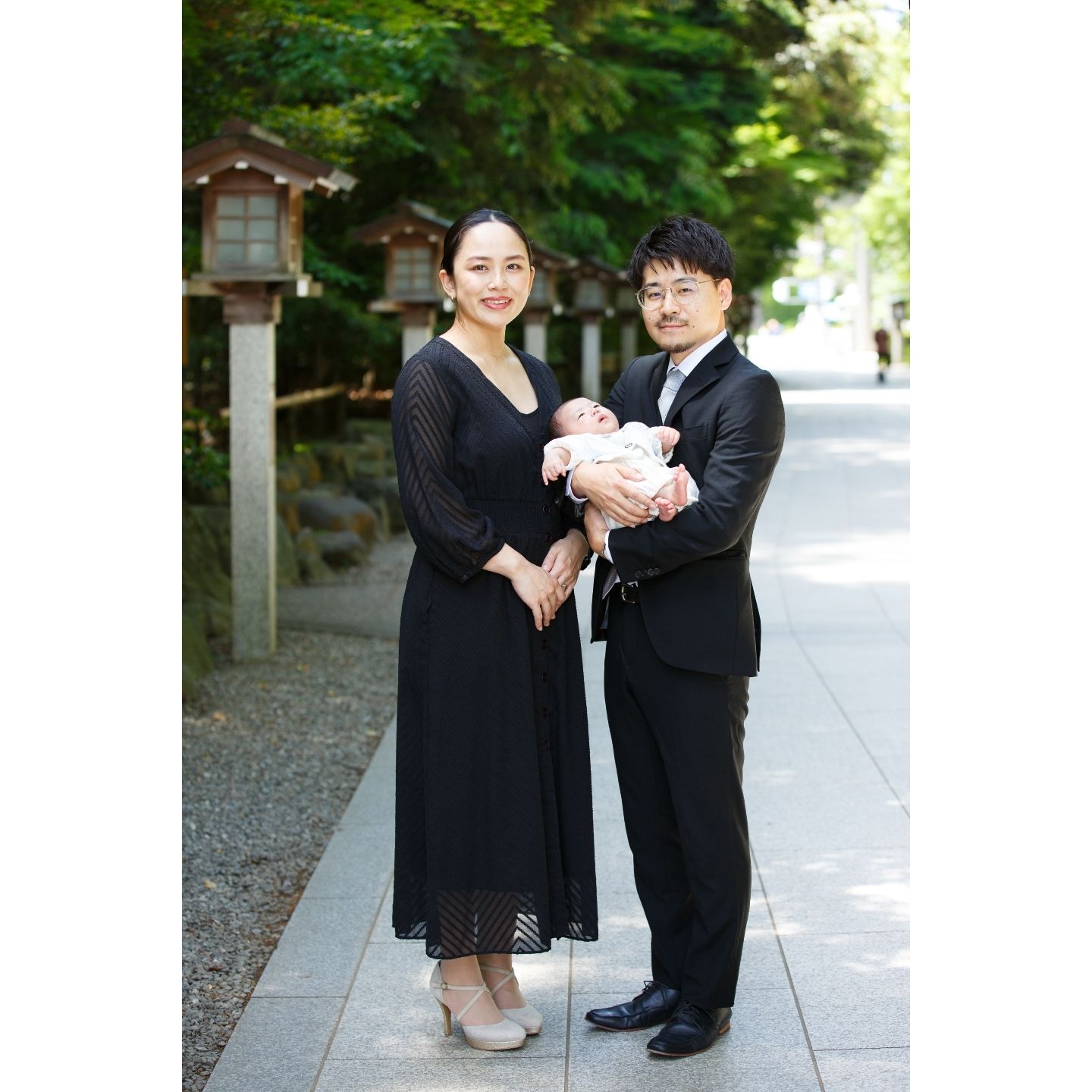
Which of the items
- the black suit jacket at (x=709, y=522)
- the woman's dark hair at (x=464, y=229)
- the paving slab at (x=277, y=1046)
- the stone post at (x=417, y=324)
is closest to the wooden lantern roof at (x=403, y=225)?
the stone post at (x=417, y=324)

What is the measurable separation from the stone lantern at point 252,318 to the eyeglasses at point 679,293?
16.3ft

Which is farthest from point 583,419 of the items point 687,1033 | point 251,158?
point 251,158

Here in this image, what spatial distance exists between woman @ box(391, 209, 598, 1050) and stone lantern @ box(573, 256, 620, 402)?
51.4 ft

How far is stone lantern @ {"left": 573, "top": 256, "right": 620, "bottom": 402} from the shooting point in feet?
62.8

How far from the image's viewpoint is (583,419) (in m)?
3.37

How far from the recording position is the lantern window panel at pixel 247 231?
8094 mm

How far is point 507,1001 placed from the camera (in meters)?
3.68

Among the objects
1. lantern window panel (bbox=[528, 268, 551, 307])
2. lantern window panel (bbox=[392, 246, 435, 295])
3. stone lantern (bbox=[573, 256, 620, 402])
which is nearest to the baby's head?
lantern window panel (bbox=[392, 246, 435, 295])

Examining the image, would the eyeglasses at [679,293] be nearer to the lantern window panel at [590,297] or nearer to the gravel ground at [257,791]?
the gravel ground at [257,791]
